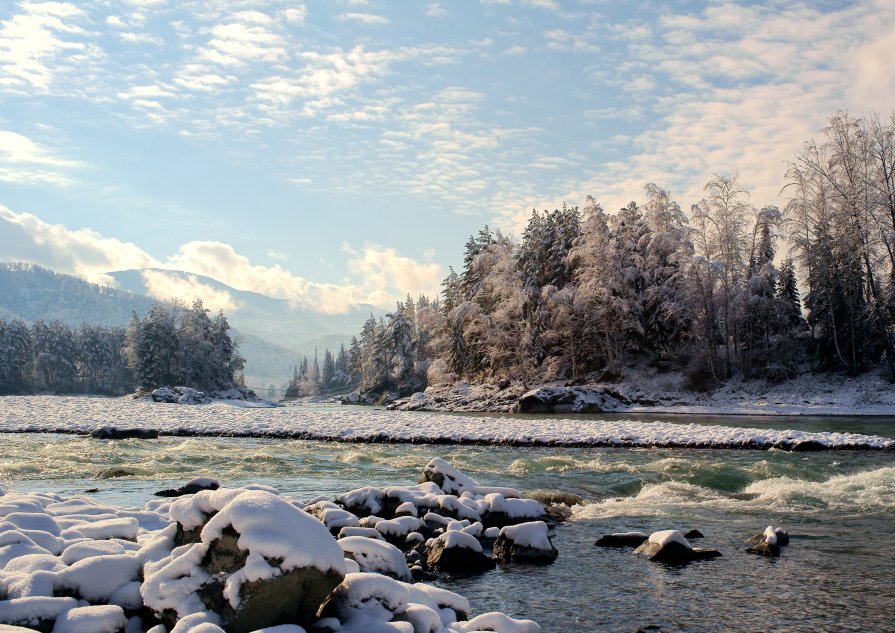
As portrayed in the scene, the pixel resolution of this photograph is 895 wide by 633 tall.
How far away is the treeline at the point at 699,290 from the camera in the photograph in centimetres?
4375

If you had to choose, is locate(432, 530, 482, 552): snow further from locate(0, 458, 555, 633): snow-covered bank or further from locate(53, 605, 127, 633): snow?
locate(53, 605, 127, 633): snow

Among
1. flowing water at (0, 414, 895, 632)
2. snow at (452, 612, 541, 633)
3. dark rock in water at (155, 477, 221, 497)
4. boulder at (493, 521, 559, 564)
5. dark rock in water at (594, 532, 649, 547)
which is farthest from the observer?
dark rock in water at (155, 477, 221, 497)

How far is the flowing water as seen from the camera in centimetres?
774

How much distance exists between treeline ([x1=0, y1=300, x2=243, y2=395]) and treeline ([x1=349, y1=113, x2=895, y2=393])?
39.0 meters

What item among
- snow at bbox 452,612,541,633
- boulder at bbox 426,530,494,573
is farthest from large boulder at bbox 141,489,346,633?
boulder at bbox 426,530,494,573

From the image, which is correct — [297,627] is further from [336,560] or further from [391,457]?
[391,457]

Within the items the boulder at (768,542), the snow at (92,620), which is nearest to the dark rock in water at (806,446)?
the boulder at (768,542)

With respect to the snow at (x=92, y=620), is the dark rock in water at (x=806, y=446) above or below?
below

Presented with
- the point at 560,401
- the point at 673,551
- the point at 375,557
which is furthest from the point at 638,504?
A: the point at 560,401

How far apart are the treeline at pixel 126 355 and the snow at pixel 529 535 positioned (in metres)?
88.3

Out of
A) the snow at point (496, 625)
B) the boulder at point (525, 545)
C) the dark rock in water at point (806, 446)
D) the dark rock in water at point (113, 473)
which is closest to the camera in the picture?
the snow at point (496, 625)

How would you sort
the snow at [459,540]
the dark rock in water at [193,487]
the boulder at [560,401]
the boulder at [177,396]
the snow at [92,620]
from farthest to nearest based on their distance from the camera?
the boulder at [177,396], the boulder at [560,401], the dark rock in water at [193,487], the snow at [459,540], the snow at [92,620]

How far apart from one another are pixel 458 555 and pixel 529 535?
3.66ft

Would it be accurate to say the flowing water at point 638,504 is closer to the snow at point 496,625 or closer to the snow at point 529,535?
the snow at point 529,535
